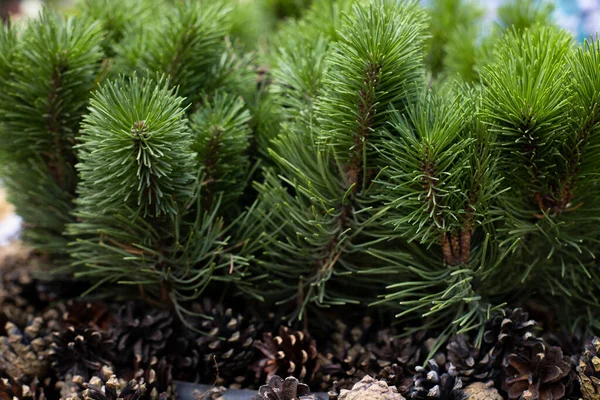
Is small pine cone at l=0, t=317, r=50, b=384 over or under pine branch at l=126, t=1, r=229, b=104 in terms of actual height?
under

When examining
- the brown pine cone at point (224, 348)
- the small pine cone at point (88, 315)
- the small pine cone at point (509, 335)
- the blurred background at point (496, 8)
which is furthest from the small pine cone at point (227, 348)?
the blurred background at point (496, 8)

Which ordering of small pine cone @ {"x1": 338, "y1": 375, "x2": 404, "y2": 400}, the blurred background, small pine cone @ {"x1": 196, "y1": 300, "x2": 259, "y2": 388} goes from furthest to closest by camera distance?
the blurred background, small pine cone @ {"x1": 196, "y1": 300, "x2": 259, "y2": 388}, small pine cone @ {"x1": 338, "y1": 375, "x2": 404, "y2": 400}

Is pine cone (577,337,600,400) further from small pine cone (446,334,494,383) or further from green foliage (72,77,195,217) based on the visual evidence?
green foliage (72,77,195,217)

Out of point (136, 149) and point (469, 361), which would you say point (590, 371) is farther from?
point (136, 149)

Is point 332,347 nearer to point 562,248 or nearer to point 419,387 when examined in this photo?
point 419,387

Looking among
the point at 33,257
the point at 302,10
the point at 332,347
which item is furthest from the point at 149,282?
the point at 302,10

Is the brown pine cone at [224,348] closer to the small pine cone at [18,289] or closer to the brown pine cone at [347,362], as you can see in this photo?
the brown pine cone at [347,362]

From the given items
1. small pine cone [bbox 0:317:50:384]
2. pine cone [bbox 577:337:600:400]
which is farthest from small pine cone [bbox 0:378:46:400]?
pine cone [bbox 577:337:600:400]

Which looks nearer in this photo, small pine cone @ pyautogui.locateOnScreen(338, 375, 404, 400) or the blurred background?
small pine cone @ pyautogui.locateOnScreen(338, 375, 404, 400)
